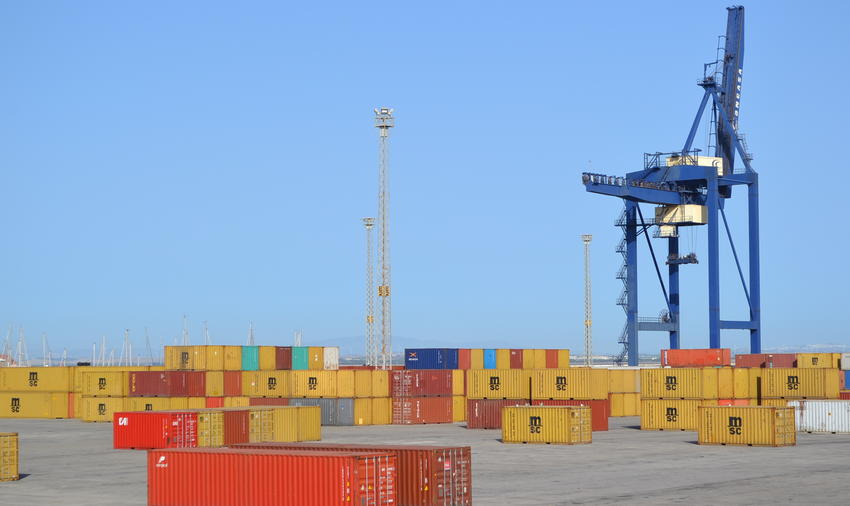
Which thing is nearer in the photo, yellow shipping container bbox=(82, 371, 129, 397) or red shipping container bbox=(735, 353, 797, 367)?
yellow shipping container bbox=(82, 371, 129, 397)

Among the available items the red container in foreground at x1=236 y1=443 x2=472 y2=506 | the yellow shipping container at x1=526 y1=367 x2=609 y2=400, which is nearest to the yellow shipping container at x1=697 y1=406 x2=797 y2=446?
the yellow shipping container at x1=526 y1=367 x2=609 y2=400

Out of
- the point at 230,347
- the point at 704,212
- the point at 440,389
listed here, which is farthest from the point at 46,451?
the point at 704,212

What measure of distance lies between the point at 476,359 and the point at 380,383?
14881 mm

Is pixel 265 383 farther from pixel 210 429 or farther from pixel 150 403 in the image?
pixel 210 429

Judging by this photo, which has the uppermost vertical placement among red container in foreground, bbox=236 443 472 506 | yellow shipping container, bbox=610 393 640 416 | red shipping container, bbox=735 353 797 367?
red shipping container, bbox=735 353 797 367

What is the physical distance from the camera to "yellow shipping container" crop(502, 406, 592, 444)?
177ft

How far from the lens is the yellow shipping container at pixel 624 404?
81688 millimetres

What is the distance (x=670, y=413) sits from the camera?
65.0 metres

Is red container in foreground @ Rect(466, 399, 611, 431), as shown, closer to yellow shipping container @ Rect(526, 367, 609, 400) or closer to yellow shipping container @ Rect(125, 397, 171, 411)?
yellow shipping container @ Rect(526, 367, 609, 400)

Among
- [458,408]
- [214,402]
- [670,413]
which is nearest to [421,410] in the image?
[458,408]

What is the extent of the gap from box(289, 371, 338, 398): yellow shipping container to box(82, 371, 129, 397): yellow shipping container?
10.5 metres

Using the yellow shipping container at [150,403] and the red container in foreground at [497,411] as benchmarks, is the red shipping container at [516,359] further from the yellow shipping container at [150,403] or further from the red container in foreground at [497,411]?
the yellow shipping container at [150,403]

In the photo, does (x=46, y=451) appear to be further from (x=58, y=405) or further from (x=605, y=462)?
(x=58, y=405)

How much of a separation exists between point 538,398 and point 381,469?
1390 inches
